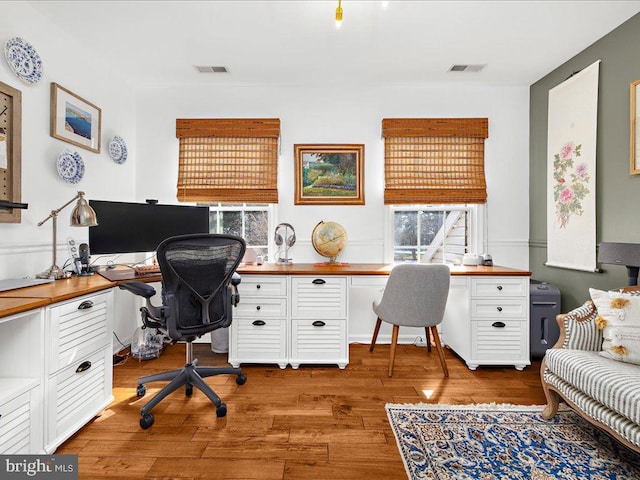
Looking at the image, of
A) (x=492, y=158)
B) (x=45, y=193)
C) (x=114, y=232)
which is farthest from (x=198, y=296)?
(x=492, y=158)

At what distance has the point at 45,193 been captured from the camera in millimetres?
2264

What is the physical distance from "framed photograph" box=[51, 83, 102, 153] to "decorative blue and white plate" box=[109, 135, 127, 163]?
169 millimetres

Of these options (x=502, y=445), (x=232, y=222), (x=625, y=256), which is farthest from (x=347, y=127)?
(x=502, y=445)

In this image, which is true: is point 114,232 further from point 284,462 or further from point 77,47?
point 284,462

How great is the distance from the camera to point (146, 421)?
A: 6.09 feet

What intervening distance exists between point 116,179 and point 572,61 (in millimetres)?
4237

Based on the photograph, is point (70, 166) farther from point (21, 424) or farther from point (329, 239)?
point (329, 239)

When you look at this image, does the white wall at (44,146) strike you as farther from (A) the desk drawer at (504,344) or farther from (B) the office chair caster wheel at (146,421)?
(A) the desk drawer at (504,344)

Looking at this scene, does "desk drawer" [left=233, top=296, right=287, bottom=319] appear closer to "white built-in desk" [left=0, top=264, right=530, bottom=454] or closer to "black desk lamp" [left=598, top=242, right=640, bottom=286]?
"white built-in desk" [left=0, top=264, right=530, bottom=454]

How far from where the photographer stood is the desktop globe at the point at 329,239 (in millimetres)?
3088

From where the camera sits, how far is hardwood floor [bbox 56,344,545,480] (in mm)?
1574

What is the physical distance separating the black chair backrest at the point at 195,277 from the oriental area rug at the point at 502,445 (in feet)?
4.37

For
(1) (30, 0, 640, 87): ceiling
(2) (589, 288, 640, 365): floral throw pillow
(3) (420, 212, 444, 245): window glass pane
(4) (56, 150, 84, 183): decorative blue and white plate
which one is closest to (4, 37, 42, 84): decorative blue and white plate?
(1) (30, 0, 640, 87): ceiling

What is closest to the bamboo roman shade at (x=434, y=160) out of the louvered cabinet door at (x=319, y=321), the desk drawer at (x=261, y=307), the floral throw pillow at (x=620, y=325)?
the louvered cabinet door at (x=319, y=321)
